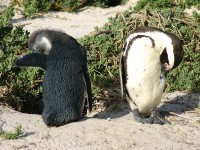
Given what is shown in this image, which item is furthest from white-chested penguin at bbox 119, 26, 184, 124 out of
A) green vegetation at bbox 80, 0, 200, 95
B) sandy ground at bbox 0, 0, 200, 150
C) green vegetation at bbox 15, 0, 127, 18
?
green vegetation at bbox 15, 0, 127, 18

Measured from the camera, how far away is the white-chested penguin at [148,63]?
4305 mm

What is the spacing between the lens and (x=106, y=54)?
18.6 ft

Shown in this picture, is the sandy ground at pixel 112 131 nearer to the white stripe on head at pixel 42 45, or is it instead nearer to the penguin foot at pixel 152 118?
the penguin foot at pixel 152 118

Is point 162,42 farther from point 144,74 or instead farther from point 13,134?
point 13,134

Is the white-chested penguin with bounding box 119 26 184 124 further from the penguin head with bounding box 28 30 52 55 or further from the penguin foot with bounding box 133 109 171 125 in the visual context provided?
the penguin head with bounding box 28 30 52 55

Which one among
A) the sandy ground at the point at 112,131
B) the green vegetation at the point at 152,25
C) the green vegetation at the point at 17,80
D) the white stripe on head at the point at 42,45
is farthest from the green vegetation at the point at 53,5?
the white stripe on head at the point at 42,45

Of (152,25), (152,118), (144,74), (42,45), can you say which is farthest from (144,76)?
(152,25)

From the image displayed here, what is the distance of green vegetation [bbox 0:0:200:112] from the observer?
5066 mm

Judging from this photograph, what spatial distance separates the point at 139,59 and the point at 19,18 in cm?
342

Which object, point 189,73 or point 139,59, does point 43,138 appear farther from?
point 189,73

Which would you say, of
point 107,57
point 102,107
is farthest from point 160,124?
point 107,57

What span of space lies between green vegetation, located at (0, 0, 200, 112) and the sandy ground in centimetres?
42

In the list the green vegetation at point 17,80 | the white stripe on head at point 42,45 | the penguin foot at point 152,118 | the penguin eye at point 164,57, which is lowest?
the penguin foot at point 152,118

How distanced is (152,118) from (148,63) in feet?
1.62
